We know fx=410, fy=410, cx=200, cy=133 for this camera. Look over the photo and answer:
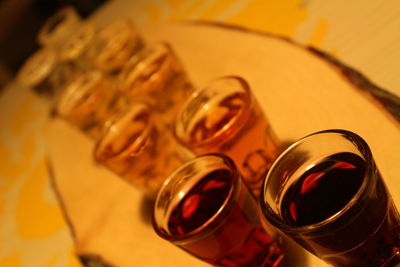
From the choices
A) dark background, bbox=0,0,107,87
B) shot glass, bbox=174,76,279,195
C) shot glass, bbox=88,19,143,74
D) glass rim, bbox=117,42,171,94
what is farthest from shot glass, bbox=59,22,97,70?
dark background, bbox=0,0,107,87

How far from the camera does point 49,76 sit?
4.18ft

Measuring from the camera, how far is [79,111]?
2.92 feet

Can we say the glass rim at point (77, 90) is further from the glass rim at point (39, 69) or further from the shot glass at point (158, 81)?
the glass rim at point (39, 69)

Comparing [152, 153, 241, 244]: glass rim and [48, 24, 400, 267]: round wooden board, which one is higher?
[152, 153, 241, 244]: glass rim

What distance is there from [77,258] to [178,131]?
35 centimetres

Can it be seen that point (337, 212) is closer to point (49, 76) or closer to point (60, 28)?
point (49, 76)

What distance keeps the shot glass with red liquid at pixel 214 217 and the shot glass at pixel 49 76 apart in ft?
2.78

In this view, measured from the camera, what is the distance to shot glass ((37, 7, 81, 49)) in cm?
136

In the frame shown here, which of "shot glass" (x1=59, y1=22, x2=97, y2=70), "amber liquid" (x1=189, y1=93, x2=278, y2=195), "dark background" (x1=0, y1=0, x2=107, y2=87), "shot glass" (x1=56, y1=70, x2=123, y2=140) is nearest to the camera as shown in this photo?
"amber liquid" (x1=189, y1=93, x2=278, y2=195)

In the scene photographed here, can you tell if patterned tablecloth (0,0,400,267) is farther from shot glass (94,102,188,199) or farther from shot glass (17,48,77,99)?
shot glass (94,102,188,199)

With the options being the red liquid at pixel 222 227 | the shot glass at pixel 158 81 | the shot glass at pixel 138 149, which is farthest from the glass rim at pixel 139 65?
the red liquid at pixel 222 227

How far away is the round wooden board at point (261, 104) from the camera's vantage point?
0.54m

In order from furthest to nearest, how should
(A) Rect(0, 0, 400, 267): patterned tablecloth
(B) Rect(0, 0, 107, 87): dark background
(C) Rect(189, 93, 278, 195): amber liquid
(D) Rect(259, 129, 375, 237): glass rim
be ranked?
(B) Rect(0, 0, 107, 87): dark background
(A) Rect(0, 0, 400, 267): patterned tablecloth
(C) Rect(189, 93, 278, 195): amber liquid
(D) Rect(259, 129, 375, 237): glass rim

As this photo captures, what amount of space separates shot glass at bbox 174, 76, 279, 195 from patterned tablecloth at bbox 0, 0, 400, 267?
0.62 ft
